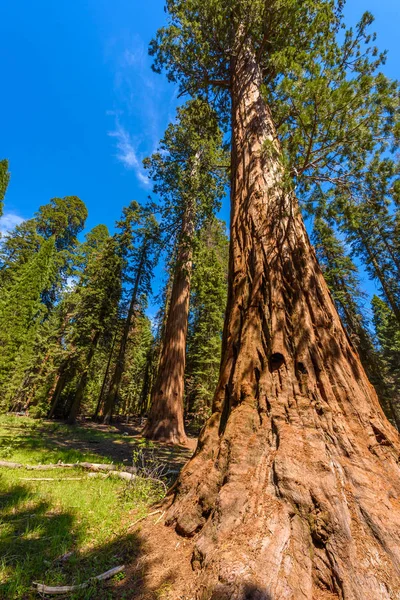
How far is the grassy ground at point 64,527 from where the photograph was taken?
1744 mm

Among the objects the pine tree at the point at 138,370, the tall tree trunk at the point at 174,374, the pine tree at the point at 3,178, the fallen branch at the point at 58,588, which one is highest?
the pine tree at the point at 3,178

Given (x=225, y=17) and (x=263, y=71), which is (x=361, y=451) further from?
(x=225, y=17)

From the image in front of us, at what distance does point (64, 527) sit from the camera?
2385 mm

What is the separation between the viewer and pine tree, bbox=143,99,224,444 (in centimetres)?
787

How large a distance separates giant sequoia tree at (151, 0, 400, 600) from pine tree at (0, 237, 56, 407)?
15833 mm

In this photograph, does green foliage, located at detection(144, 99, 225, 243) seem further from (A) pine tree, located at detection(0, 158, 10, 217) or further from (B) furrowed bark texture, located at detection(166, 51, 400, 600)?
(A) pine tree, located at detection(0, 158, 10, 217)

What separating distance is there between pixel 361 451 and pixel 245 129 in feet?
15.3

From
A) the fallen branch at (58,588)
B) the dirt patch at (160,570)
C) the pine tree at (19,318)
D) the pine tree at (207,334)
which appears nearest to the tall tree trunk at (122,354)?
the pine tree at (207,334)

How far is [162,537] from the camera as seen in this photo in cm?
207

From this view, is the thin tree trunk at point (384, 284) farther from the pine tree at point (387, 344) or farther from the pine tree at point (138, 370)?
the pine tree at point (138, 370)

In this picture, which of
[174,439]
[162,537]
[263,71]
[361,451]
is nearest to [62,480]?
[162,537]

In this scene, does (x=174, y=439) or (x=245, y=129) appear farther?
(x=174, y=439)

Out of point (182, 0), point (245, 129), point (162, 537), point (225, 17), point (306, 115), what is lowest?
point (162, 537)

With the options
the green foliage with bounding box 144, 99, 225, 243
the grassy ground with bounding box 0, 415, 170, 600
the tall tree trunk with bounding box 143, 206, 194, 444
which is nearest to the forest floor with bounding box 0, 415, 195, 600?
the grassy ground with bounding box 0, 415, 170, 600
